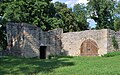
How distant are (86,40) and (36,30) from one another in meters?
5.17

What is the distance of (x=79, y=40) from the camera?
2816cm

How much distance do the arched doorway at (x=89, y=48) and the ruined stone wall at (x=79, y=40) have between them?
320 mm

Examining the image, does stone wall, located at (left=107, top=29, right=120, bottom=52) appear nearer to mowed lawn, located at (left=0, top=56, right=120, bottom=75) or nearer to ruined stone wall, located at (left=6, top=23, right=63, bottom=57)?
ruined stone wall, located at (left=6, top=23, right=63, bottom=57)

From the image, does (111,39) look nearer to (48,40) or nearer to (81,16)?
(48,40)

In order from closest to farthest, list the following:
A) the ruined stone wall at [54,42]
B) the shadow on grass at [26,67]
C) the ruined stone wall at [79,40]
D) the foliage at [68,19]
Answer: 1. the shadow on grass at [26,67]
2. the ruined stone wall at [79,40]
3. the ruined stone wall at [54,42]
4. the foliage at [68,19]

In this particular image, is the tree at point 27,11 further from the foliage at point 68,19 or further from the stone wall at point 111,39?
the stone wall at point 111,39

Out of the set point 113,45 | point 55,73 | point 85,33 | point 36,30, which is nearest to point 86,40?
point 85,33

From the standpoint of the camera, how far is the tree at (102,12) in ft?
143

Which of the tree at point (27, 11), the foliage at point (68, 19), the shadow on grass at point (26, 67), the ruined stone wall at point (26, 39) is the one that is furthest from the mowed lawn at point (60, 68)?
the foliage at point (68, 19)

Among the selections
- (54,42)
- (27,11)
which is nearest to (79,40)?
(54,42)

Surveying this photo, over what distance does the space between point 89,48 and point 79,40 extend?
1.43 metres

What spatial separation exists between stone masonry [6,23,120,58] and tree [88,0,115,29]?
53.1 feet

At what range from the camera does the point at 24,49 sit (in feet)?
86.2

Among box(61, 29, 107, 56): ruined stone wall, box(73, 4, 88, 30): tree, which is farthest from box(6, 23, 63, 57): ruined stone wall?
box(73, 4, 88, 30): tree
